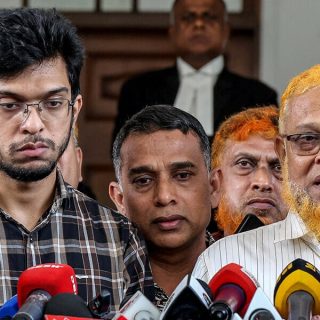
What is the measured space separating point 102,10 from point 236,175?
2992 mm

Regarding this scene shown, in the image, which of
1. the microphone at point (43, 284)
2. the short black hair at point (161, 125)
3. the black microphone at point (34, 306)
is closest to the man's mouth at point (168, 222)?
the short black hair at point (161, 125)

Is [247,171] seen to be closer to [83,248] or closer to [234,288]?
[83,248]

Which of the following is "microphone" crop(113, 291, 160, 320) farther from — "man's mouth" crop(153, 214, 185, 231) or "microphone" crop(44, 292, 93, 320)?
"man's mouth" crop(153, 214, 185, 231)

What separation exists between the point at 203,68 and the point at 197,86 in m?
0.08

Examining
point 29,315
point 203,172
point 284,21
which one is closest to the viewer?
point 29,315

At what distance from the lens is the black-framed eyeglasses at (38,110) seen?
377 cm

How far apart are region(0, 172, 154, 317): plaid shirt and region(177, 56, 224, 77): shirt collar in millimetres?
2578

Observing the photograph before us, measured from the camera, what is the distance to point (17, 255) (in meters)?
3.78

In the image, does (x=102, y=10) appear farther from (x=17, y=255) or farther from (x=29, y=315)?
→ (x=29, y=315)

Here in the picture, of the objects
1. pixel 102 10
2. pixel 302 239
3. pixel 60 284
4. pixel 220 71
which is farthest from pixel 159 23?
pixel 60 284

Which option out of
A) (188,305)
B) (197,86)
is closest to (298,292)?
(188,305)

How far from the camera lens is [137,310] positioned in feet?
10.2

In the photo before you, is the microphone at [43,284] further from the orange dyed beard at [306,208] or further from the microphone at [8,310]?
the orange dyed beard at [306,208]

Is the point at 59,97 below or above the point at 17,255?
above
